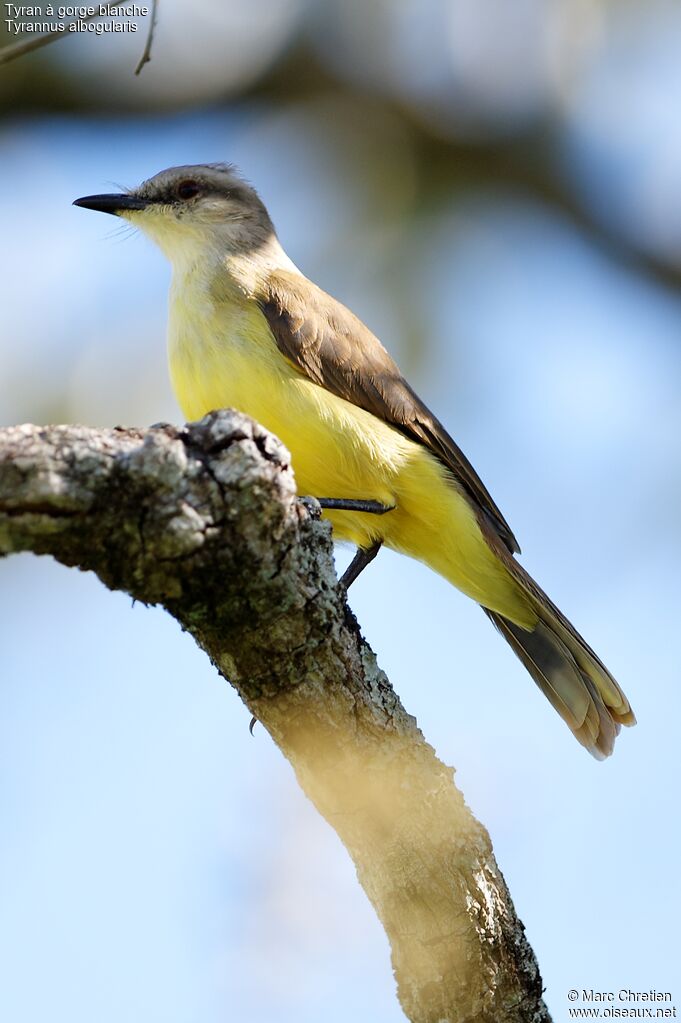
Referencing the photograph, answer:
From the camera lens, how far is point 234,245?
618 centimetres

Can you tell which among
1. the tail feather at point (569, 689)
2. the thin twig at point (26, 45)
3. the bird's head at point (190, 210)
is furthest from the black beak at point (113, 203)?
the tail feather at point (569, 689)

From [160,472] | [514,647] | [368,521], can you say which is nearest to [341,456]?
[368,521]

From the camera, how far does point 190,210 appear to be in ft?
21.5

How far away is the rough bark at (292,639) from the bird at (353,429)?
1.86m

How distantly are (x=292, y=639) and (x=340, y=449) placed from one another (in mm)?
2046

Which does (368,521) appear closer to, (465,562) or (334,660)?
(465,562)

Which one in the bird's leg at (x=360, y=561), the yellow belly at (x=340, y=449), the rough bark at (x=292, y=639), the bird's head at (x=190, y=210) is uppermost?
the bird's head at (x=190, y=210)

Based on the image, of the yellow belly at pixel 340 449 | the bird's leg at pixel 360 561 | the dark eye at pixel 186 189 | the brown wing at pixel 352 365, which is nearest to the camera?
the yellow belly at pixel 340 449

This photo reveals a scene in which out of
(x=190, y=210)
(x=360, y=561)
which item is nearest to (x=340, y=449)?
(x=360, y=561)

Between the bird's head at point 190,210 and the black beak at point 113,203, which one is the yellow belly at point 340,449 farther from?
the black beak at point 113,203

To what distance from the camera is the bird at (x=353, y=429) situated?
16.9ft

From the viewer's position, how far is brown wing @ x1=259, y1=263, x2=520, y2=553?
538 centimetres

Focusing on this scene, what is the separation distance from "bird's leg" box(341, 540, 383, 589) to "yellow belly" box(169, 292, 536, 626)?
0.12ft

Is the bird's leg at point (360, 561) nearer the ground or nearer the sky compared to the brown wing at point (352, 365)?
nearer the ground
